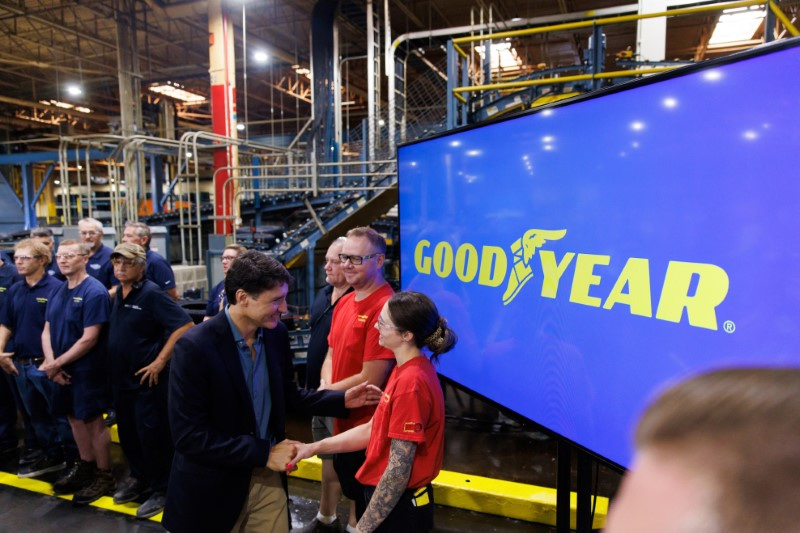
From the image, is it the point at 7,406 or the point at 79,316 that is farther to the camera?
the point at 7,406

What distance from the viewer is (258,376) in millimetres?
2223

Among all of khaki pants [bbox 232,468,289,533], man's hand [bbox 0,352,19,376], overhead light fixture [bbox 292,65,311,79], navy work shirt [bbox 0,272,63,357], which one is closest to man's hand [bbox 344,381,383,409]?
khaki pants [bbox 232,468,289,533]

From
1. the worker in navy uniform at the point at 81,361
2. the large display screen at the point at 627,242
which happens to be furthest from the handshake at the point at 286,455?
the worker in navy uniform at the point at 81,361

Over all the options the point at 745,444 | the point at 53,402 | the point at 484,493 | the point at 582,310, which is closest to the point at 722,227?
the point at 582,310

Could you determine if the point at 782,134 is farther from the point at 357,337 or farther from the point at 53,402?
the point at 53,402

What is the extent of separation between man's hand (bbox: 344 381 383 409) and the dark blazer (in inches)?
17.8

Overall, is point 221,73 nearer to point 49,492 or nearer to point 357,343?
point 49,492

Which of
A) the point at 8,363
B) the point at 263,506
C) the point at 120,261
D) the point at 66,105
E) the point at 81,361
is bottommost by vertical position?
the point at 263,506

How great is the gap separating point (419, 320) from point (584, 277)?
25.2 inches

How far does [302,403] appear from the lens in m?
2.47

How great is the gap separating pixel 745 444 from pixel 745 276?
1.19 meters

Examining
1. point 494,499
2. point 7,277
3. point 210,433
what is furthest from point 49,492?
point 494,499

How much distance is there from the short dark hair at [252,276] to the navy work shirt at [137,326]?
61.8 inches

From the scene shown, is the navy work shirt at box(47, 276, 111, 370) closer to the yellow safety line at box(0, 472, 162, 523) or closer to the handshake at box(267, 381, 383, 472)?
the yellow safety line at box(0, 472, 162, 523)
